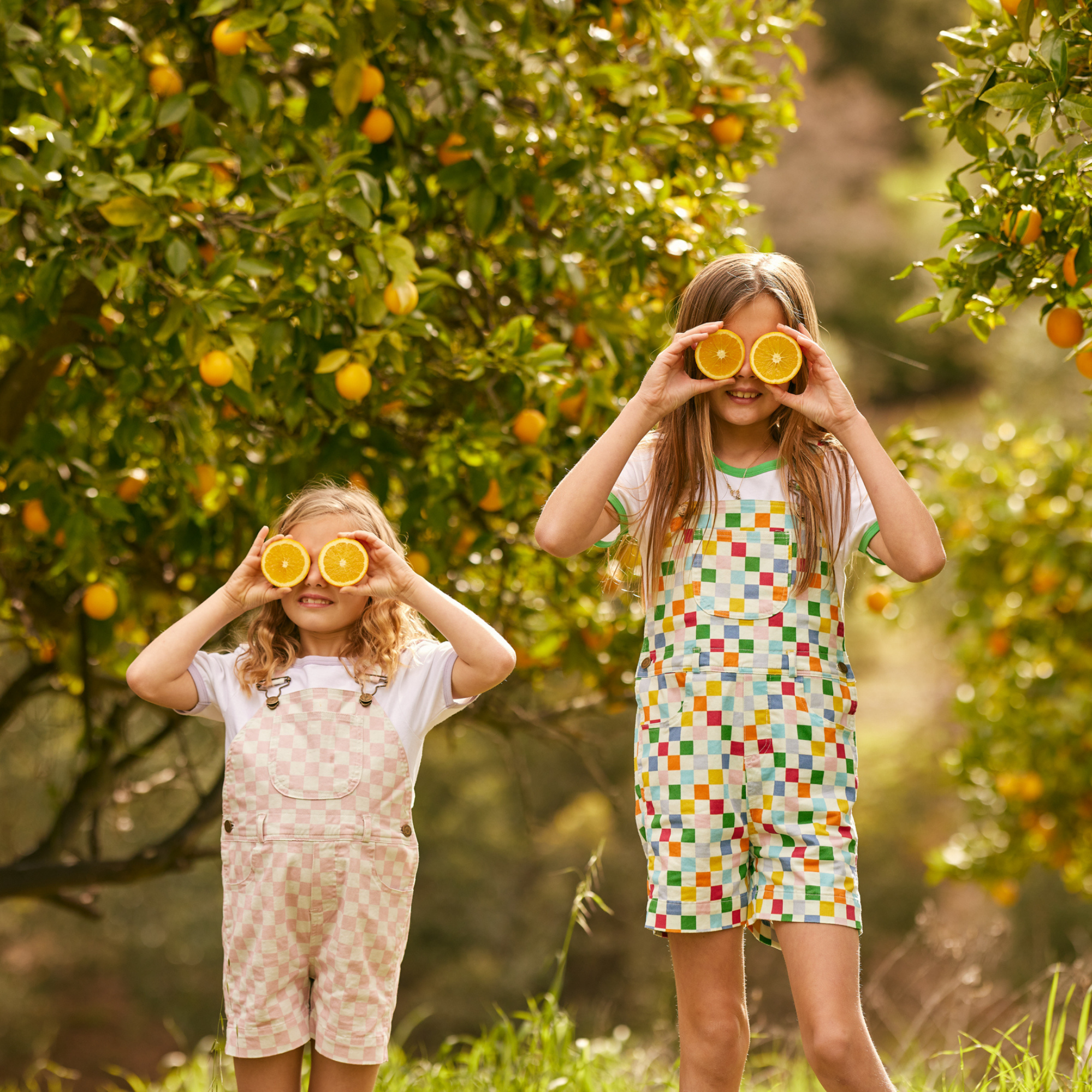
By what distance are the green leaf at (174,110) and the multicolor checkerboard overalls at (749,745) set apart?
1389 mm

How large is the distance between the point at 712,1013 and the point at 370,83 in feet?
6.38

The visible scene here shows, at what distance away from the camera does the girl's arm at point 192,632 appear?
185 centimetres

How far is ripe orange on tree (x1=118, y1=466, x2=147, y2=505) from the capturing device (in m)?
2.81

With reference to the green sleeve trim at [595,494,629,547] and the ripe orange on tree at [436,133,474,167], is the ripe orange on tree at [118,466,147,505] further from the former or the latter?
the green sleeve trim at [595,494,629,547]

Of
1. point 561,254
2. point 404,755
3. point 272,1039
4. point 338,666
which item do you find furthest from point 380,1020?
point 561,254

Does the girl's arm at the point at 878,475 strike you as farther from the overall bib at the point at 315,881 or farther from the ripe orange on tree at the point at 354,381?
the ripe orange on tree at the point at 354,381

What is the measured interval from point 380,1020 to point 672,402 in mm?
1003

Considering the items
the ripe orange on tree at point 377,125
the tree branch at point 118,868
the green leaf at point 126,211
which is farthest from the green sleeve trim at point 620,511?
the tree branch at point 118,868

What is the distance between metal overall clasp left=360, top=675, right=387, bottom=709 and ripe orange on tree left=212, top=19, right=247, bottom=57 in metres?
1.35

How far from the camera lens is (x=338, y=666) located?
75.7 inches

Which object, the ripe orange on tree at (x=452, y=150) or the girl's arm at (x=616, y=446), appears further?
the ripe orange on tree at (x=452, y=150)

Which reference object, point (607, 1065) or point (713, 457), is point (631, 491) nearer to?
point (713, 457)

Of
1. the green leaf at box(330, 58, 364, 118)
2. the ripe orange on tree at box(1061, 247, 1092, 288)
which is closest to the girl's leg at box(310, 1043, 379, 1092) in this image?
the ripe orange on tree at box(1061, 247, 1092, 288)

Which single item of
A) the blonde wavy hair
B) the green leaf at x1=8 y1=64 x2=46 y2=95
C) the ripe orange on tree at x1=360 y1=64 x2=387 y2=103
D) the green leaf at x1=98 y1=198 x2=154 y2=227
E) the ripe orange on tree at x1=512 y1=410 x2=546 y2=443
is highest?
the ripe orange on tree at x1=360 y1=64 x2=387 y2=103
